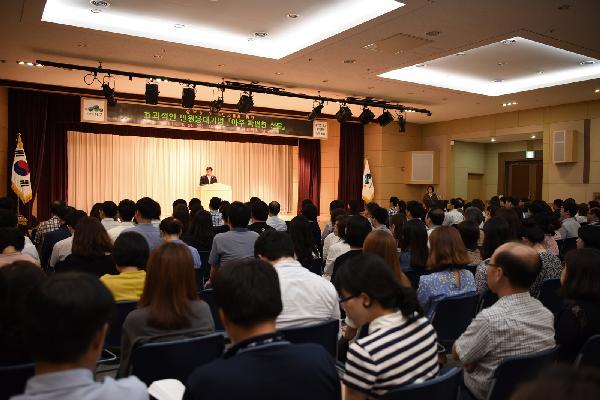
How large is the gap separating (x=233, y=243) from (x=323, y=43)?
4.10 meters

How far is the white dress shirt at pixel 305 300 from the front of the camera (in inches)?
114

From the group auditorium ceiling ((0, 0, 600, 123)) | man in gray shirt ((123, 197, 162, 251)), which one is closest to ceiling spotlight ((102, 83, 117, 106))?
auditorium ceiling ((0, 0, 600, 123))

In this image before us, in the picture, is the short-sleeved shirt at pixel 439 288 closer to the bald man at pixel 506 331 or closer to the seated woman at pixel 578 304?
the seated woman at pixel 578 304

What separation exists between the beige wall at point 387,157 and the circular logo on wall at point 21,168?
9713 mm

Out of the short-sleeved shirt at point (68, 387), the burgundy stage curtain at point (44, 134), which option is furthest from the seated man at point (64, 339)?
the burgundy stage curtain at point (44, 134)

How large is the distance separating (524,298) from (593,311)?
0.45 m

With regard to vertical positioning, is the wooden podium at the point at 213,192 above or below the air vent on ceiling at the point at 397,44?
below

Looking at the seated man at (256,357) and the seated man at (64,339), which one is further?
the seated man at (256,357)

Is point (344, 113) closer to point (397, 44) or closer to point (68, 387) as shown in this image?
point (397, 44)

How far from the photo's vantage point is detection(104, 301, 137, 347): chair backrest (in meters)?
3.14

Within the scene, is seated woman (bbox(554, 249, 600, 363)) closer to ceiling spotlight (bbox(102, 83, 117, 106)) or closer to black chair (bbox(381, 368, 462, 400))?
black chair (bbox(381, 368, 462, 400))

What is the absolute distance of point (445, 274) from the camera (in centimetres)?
355

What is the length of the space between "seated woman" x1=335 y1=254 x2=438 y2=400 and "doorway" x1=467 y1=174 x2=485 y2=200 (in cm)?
1614

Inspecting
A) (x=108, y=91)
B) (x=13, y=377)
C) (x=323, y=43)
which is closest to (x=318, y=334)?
(x=13, y=377)
